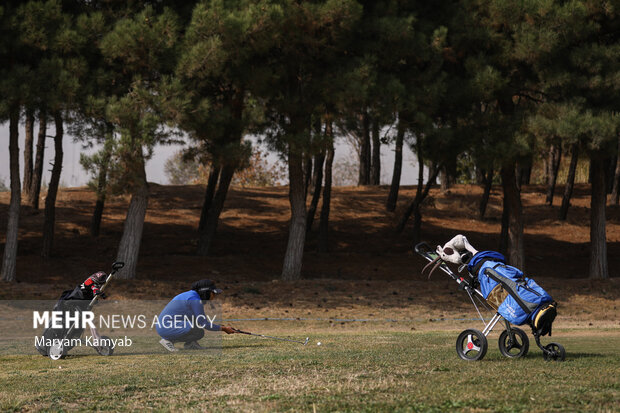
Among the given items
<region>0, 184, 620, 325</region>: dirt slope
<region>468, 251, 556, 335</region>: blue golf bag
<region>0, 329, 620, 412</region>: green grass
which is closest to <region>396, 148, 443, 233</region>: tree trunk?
<region>0, 184, 620, 325</region>: dirt slope

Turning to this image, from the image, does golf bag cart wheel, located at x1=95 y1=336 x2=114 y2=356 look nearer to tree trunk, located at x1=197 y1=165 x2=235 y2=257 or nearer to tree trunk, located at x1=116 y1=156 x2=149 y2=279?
tree trunk, located at x1=116 y1=156 x2=149 y2=279

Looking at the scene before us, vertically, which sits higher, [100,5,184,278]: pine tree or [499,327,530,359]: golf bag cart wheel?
[100,5,184,278]: pine tree

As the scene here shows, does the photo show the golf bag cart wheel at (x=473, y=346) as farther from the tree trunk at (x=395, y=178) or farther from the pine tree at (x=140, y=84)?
the tree trunk at (x=395, y=178)

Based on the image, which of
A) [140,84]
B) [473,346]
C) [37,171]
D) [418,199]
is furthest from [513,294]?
[37,171]

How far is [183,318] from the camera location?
1141 centimetres

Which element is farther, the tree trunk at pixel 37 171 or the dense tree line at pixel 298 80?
the tree trunk at pixel 37 171

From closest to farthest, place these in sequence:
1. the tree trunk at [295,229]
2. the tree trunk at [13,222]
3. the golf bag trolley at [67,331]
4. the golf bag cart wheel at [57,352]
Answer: the golf bag trolley at [67,331], the golf bag cart wheel at [57,352], the tree trunk at [13,222], the tree trunk at [295,229]

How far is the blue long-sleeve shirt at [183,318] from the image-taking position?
1134 cm

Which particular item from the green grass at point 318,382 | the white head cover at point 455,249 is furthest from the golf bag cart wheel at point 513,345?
the white head cover at point 455,249

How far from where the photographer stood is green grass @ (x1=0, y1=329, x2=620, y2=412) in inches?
251

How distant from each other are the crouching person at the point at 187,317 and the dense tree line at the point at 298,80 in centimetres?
995

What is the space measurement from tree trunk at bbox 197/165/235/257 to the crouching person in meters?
14.8

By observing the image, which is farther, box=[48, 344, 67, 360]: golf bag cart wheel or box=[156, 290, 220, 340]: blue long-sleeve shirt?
box=[156, 290, 220, 340]: blue long-sleeve shirt

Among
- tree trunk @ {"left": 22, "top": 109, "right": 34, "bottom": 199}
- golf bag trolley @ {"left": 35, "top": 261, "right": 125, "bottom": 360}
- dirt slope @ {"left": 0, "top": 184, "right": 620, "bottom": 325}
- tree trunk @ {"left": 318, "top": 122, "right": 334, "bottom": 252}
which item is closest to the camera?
golf bag trolley @ {"left": 35, "top": 261, "right": 125, "bottom": 360}
